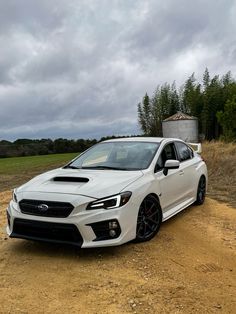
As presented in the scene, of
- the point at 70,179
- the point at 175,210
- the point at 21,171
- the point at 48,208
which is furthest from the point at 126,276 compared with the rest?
the point at 21,171

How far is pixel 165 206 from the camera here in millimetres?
6723

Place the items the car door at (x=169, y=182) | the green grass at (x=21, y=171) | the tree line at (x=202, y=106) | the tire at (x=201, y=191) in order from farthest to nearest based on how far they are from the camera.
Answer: the tree line at (x=202, y=106) → the green grass at (x=21, y=171) → the tire at (x=201, y=191) → the car door at (x=169, y=182)

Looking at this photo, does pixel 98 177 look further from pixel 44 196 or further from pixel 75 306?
pixel 75 306

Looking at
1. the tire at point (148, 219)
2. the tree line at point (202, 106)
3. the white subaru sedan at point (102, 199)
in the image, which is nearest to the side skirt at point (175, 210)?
the white subaru sedan at point (102, 199)

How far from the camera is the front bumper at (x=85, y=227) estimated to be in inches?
207

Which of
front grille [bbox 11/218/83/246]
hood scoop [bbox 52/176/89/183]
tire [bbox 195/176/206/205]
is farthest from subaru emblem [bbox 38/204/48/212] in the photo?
tire [bbox 195/176/206/205]

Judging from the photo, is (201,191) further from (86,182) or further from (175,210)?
(86,182)

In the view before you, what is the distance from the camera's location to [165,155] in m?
7.26

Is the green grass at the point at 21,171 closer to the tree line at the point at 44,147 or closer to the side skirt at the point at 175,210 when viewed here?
the side skirt at the point at 175,210

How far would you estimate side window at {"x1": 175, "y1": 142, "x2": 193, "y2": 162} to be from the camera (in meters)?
8.02

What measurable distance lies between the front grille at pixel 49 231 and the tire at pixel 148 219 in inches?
36.9

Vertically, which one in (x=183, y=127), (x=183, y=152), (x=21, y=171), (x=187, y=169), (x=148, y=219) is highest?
(x=183, y=127)

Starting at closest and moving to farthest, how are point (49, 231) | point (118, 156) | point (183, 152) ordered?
point (49, 231) → point (118, 156) → point (183, 152)

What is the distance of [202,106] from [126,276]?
88.0 feet
